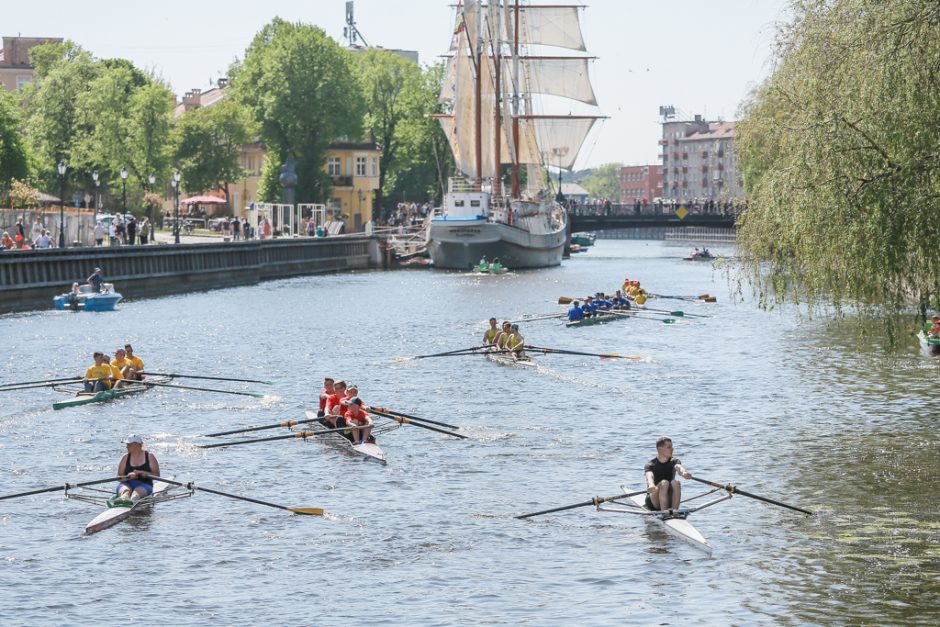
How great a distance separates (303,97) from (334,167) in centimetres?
1869

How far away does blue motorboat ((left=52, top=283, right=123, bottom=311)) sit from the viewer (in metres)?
71.1

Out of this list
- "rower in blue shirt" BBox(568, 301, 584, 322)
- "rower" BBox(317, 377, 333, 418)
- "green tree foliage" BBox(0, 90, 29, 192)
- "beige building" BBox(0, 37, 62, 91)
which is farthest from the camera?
"beige building" BBox(0, 37, 62, 91)

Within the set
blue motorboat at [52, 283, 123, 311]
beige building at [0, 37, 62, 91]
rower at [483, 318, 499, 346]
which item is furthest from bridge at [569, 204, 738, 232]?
rower at [483, 318, 499, 346]

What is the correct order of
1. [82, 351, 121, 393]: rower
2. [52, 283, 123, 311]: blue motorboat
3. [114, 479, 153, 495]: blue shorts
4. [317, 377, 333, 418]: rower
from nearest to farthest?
[114, 479, 153, 495]: blue shorts, [317, 377, 333, 418]: rower, [82, 351, 121, 393]: rower, [52, 283, 123, 311]: blue motorboat

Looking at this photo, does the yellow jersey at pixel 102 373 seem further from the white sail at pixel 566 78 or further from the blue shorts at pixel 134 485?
the white sail at pixel 566 78

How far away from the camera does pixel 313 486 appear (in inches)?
1241

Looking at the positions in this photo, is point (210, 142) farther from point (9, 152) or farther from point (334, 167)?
point (9, 152)

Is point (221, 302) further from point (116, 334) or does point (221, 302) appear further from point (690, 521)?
point (690, 521)

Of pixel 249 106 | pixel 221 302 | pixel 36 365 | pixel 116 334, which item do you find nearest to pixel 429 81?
pixel 249 106

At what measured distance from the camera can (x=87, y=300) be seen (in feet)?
235

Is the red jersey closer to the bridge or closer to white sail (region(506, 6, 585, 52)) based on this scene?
the bridge

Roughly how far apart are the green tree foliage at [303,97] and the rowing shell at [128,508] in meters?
110

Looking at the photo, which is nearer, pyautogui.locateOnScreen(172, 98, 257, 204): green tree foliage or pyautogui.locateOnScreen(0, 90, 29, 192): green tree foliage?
pyautogui.locateOnScreen(0, 90, 29, 192): green tree foliage

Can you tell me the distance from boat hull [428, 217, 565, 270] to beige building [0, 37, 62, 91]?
95134 mm
